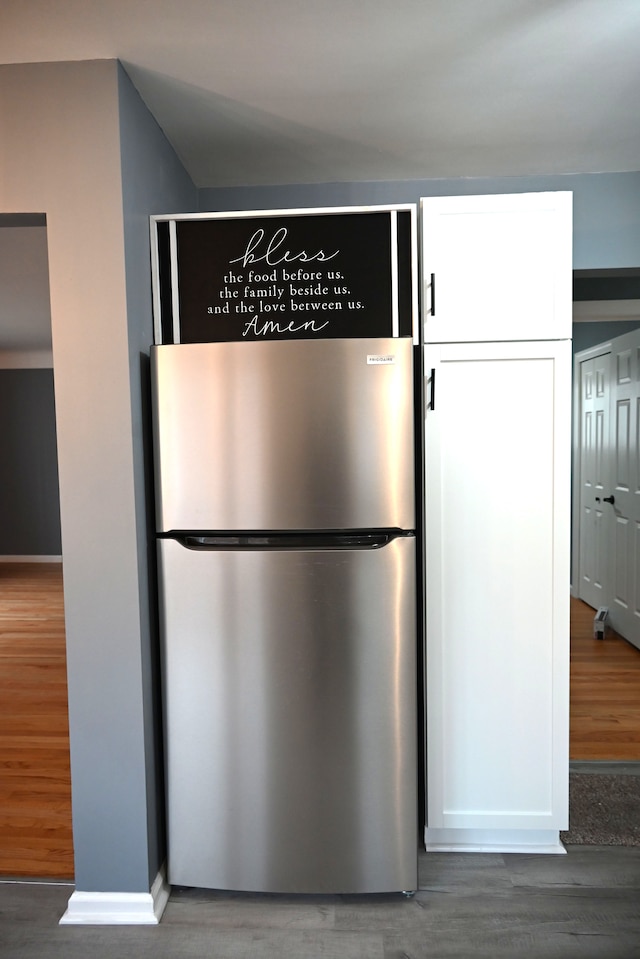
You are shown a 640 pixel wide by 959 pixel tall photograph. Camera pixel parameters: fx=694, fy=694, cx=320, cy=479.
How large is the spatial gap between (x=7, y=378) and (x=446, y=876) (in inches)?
306

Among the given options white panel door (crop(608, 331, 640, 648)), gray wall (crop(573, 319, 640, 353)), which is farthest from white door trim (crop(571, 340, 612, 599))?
white panel door (crop(608, 331, 640, 648))

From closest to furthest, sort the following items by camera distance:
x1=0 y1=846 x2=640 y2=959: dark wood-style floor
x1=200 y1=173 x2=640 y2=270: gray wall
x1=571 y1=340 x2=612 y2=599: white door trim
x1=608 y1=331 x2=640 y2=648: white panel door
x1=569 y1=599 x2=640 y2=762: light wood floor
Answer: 1. x1=0 y1=846 x2=640 y2=959: dark wood-style floor
2. x1=200 y1=173 x2=640 y2=270: gray wall
3. x1=569 y1=599 x2=640 y2=762: light wood floor
4. x1=608 y1=331 x2=640 y2=648: white panel door
5. x1=571 y1=340 x2=612 y2=599: white door trim

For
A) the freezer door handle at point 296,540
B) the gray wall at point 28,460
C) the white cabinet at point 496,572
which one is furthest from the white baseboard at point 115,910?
the gray wall at point 28,460

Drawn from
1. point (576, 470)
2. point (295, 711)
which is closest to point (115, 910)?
point (295, 711)

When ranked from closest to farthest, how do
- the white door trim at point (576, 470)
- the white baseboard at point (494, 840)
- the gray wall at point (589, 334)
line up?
the white baseboard at point (494, 840)
the white door trim at point (576, 470)
the gray wall at point (589, 334)

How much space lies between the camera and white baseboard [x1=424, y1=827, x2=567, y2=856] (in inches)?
92.0

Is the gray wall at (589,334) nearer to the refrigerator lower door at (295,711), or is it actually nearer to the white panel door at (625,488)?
the white panel door at (625,488)

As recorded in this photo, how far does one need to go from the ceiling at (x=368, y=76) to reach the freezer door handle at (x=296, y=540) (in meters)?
1.31

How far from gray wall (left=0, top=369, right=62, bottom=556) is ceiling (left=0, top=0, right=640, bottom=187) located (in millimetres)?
6227

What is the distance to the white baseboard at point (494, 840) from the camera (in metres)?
2.34

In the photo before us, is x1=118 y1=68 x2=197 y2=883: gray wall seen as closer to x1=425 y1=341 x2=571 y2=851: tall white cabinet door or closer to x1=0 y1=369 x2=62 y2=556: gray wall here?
x1=425 y1=341 x2=571 y2=851: tall white cabinet door

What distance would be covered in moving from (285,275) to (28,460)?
6949mm

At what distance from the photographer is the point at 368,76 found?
199 cm

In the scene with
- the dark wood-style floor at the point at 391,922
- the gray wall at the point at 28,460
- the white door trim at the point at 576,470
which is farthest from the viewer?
the gray wall at the point at 28,460
